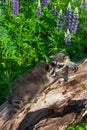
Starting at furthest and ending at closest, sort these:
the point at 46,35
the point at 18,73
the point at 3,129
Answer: the point at 46,35 < the point at 18,73 < the point at 3,129

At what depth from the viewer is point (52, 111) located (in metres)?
7.02

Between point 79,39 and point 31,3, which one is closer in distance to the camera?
point 79,39

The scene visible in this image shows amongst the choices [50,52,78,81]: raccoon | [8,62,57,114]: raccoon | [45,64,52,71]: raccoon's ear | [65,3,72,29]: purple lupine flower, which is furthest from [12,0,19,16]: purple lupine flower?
[45,64,52,71]: raccoon's ear

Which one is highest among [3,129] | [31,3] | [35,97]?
[31,3]

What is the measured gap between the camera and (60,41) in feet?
32.8

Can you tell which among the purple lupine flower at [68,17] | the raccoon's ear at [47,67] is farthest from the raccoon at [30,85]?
the purple lupine flower at [68,17]

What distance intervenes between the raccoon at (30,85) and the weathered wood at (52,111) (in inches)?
4.2

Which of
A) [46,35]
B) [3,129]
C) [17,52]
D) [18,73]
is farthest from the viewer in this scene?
[46,35]

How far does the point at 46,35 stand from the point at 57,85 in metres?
3.51

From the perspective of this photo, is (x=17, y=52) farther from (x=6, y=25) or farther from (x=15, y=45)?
(x=6, y=25)

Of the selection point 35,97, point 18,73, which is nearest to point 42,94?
point 35,97

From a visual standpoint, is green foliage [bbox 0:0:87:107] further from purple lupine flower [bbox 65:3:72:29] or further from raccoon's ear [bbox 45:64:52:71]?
raccoon's ear [bbox 45:64:52:71]

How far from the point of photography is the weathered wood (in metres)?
6.98

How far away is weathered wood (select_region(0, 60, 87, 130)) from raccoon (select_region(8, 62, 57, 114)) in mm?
107
